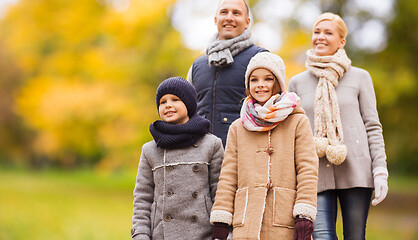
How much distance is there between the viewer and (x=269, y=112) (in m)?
2.99

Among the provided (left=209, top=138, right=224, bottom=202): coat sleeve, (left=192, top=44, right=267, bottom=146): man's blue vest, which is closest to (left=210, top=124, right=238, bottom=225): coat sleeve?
(left=209, top=138, right=224, bottom=202): coat sleeve

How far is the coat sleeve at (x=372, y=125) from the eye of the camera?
365 cm

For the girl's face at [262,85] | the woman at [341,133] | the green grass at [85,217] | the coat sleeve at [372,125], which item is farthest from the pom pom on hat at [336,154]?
the green grass at [85,217]

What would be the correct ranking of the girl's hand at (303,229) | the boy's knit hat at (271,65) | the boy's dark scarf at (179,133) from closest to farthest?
the girl's hand at (303,229), the boy's knit hat at (271,65), the boy's dark scarf at (179,133)

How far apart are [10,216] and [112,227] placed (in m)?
2.95

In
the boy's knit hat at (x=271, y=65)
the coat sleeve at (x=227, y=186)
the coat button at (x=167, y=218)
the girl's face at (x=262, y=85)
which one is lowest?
the coat button at (x=167, y=218)

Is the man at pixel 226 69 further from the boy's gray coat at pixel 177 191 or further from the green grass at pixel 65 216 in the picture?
the green grass at pixel 65 216

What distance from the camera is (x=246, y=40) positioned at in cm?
387

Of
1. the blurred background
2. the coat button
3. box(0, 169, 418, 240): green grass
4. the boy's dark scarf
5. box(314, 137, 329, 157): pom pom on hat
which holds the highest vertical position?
the blurred background

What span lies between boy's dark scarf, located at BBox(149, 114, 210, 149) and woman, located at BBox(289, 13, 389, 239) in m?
0.88

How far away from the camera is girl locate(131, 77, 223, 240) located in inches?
125

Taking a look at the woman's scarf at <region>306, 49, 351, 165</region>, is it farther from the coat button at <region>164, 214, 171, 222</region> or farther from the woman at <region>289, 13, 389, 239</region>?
the coat button at <region>164, 214, 171, 222</region>

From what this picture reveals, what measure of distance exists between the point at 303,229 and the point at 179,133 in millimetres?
938

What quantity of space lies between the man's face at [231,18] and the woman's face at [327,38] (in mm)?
539
